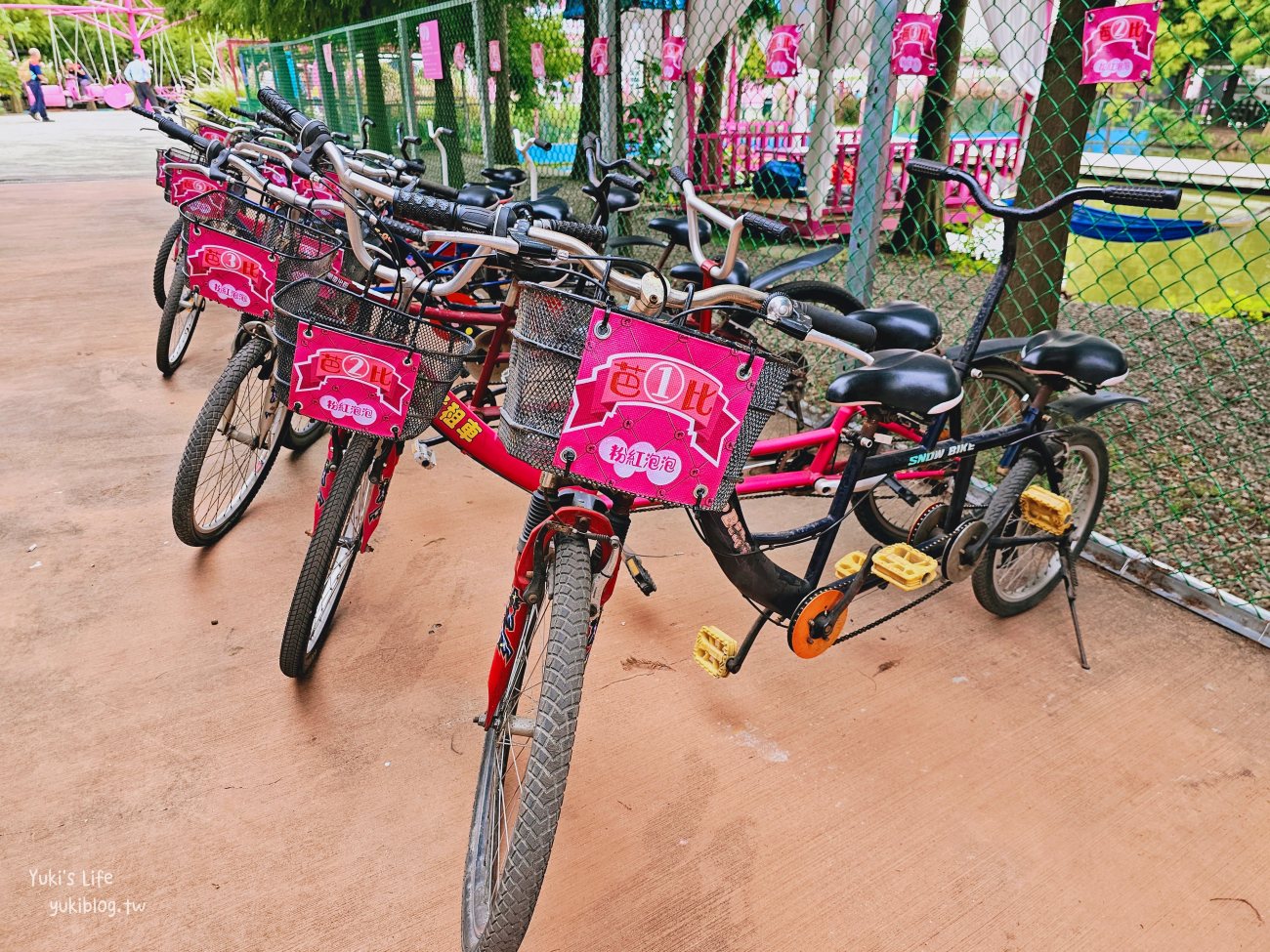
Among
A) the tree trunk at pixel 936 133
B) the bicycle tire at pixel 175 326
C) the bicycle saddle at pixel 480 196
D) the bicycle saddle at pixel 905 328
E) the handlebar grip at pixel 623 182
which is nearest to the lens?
the bicycle saddle at pixel 905 328

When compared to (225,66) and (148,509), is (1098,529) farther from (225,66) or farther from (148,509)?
(225,66)

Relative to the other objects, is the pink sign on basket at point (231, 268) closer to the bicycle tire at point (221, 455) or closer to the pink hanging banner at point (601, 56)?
the bicycle tire at point (221, 455)

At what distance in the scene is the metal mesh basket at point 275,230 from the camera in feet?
7.88

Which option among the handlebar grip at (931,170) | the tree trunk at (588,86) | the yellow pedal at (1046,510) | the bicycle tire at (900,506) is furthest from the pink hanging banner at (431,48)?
the yellow pedal at (1046,510)

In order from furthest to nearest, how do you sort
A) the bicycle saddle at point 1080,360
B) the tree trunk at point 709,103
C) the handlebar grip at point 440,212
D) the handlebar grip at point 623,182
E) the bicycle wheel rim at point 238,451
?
the tree trunk at point 709,103 < the handlebar grip at point 623,182 < the bicycle wheel rim at point 238,451 < the bicycle saddle at point 1080,360 < the handlebar grip at point 440,212

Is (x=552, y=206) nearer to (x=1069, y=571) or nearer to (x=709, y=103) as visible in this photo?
(x=1069, y=571)

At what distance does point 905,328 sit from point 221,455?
235 centimetres

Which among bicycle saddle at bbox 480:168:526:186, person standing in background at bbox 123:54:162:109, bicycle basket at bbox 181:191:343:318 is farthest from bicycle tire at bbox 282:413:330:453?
person standing in background at bbox 123:54:162:109

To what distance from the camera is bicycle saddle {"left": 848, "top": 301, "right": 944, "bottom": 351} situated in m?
2.45

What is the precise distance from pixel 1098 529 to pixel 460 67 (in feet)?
24.0

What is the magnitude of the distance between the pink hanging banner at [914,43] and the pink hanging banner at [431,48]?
460 cm

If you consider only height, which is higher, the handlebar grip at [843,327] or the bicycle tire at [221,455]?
the handlebar grip at [843,327]

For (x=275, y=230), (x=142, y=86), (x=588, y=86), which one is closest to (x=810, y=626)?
(x=275, y=230)

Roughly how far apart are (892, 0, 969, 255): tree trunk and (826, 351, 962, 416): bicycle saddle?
4951 mm
